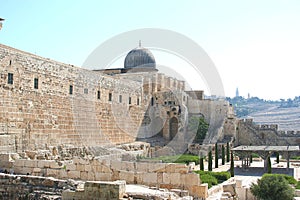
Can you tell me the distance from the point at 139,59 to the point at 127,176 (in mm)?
20445

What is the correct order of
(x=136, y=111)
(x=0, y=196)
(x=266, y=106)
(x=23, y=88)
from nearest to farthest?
(x=0, y=196) → (x=23, y=88) → (x=136, y=111) → (x=266, y=106)

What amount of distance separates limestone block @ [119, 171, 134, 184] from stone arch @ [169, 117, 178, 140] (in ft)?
56.7

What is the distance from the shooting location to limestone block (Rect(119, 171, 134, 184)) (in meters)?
11.3

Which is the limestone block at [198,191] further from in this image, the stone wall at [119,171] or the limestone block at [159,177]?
the limestone block at [159,177]

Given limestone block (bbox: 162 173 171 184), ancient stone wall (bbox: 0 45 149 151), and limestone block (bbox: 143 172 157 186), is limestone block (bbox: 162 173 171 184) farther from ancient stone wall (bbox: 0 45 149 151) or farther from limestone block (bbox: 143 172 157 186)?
ancient stone wall (bbox: 0 45 149 151)

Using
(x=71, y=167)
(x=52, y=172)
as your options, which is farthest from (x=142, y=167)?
(x=52, y=172)

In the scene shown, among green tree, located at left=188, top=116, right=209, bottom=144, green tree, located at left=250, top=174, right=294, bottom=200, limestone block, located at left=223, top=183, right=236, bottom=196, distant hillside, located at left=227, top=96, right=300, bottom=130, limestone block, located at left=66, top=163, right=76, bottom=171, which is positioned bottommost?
limestone block, located at left=223, top=183, right=236, bottom=196

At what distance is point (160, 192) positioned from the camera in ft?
31.6

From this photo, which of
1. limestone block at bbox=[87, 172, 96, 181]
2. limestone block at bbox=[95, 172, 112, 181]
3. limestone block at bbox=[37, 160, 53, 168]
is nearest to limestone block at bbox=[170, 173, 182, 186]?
limestone block at bbox=[95, 172, 112, 181]

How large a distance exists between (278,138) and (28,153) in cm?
2356

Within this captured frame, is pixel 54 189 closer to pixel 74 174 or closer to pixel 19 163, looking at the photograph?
pixel 74 174

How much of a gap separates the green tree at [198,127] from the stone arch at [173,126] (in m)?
1.11

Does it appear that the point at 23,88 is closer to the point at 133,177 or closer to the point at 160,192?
the point at 133,177

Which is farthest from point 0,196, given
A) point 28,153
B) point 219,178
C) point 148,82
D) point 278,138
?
point 278,138
